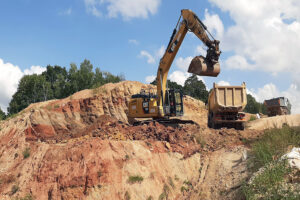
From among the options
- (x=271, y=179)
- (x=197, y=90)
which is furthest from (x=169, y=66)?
(x=197, y=90)

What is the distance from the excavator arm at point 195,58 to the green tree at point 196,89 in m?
36.8

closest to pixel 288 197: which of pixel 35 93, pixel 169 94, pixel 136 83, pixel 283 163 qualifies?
pixel 283 163

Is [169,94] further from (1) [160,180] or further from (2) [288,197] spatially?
(2) [288,197]

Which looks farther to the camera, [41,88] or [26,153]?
[41,88]

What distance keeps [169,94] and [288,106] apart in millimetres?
16089

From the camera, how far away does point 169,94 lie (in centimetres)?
1802

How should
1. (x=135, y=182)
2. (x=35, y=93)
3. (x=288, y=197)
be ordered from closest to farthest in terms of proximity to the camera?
(x=288, y=197), (x=135, y=182), (x=35, y=93)

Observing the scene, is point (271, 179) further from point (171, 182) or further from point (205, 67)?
point (205, 67)

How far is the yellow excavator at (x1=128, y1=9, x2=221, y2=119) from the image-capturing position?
15.1m

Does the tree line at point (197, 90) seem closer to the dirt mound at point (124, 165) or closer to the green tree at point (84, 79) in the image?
the green tree at point (84, 79)

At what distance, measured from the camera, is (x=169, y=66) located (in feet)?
59.3

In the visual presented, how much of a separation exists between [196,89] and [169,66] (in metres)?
38.9

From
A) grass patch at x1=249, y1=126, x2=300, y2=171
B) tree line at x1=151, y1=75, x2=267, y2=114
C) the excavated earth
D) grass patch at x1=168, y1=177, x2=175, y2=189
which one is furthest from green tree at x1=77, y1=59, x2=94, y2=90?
grass patch at x1=249, y1=126, x2=300, y2=171

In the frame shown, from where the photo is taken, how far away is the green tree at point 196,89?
5491cm
